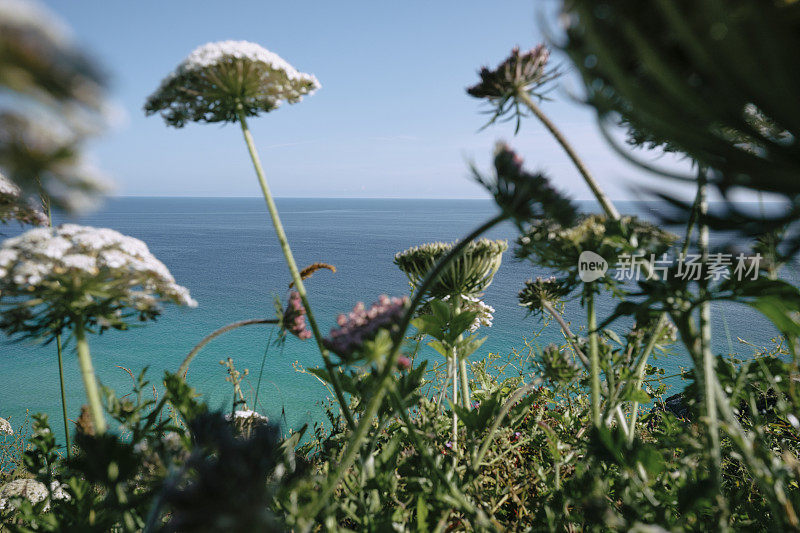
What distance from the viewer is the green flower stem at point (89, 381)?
109 centimetres

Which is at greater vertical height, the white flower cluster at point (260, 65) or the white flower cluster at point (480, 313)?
the white flower cluster at point (260, 65)

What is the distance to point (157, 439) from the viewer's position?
1.32 meters

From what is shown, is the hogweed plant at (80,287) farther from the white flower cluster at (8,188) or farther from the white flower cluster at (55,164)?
the white flower cluster at (8,188)

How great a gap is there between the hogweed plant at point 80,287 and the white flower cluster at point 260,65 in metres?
0.63

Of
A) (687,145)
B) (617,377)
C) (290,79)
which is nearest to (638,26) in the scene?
(687,145)

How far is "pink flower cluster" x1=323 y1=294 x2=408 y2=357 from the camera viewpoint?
111 cm

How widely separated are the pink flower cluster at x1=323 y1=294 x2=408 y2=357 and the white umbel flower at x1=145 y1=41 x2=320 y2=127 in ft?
2.94

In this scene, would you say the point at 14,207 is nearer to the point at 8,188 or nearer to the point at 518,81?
the point at 8,188

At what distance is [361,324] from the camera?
1.19 metres

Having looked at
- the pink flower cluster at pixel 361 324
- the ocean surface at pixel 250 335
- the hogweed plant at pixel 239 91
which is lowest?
the ocean surface at pixel 250 335

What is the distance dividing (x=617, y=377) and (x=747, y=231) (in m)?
1.09

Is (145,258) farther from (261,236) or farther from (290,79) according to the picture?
(261,236)

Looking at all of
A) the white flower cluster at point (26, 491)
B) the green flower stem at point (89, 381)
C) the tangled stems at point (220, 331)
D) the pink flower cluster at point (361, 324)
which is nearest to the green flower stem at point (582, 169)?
the pink flower cluster at point (361, 324)

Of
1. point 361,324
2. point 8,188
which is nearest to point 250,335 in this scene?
point 8,188
